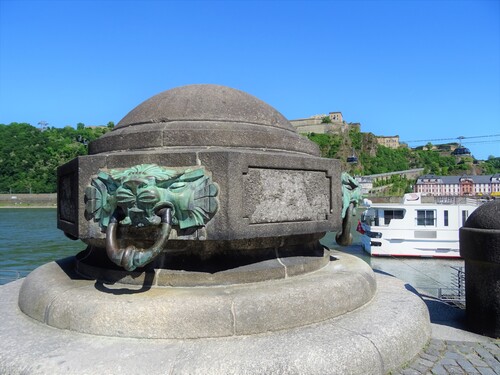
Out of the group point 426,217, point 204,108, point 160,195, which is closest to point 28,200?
point 426,217

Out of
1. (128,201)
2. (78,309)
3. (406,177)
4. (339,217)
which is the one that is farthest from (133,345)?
(406,177)

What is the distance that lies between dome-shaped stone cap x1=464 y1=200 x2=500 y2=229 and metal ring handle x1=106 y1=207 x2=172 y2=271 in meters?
3.23

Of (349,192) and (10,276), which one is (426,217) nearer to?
(349,192)

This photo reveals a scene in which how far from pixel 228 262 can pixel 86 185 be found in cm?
167

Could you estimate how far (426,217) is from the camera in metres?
23.0

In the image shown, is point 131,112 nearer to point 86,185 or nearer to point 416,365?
point 86,185

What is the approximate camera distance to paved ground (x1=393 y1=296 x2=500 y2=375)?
3477 millimetres

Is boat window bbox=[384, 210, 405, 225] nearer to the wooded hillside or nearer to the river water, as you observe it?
the river water

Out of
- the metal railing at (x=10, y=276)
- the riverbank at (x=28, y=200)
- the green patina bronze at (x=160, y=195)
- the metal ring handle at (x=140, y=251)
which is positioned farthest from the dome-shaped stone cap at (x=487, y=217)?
the riverbank at (x=28, y=200)

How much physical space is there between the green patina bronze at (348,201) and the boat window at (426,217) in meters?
19.2

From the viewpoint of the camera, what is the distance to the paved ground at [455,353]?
348cm

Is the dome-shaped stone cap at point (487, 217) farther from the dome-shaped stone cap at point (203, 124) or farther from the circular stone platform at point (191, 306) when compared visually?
the dome-shaped stone cap at point (203, 124)

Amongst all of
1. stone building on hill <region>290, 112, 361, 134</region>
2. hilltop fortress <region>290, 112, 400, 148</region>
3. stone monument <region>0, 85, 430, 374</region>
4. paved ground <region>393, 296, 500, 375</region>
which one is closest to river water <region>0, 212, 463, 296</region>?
paved ground <region>393, 296, 500, 375</region>

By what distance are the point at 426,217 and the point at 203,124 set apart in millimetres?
21249
